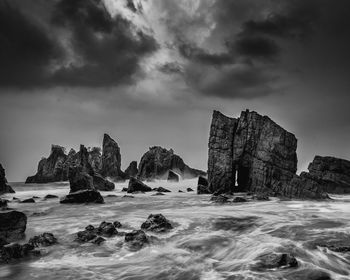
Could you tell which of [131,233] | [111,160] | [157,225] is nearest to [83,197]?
[157,225]

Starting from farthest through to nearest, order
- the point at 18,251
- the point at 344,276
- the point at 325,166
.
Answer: the point at 325,166 < the point at 18,251 < the point at 344,276

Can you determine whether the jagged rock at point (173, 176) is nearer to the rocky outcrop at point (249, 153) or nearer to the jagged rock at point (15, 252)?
the rocky outcrop at point (249, 153)

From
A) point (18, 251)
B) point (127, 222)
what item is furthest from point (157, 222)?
point (18, 251)

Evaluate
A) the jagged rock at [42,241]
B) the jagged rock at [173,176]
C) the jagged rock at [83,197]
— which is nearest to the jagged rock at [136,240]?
the jagged rock at [42,241]

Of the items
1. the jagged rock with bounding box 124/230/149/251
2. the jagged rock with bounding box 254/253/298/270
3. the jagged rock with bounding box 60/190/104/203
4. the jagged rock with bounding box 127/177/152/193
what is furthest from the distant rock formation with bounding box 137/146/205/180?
the jagged rock with bounding box 254/253/298/270

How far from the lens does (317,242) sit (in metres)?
10.9

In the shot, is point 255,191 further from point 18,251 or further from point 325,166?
point 18,251

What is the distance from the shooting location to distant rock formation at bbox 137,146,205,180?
67.4m

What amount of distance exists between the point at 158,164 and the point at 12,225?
56.1 metres

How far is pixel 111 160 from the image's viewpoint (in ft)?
250

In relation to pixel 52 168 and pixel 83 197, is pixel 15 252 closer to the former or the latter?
pixel 83 197

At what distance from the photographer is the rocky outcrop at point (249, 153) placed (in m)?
32.3

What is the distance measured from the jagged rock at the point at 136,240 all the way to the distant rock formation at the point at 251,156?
2154 centimetres

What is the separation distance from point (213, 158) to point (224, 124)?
4.44 meters
